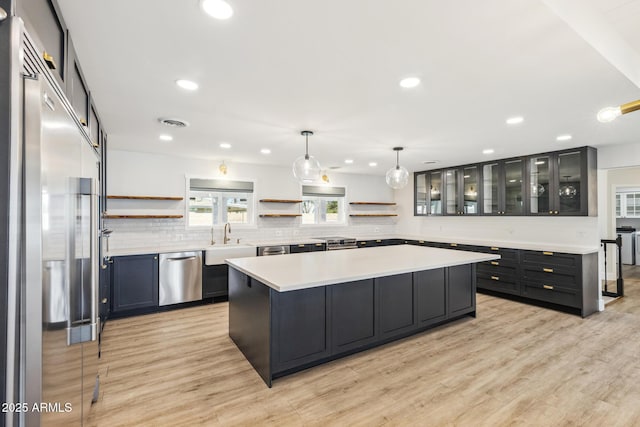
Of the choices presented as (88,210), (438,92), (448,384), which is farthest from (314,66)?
(448,384)

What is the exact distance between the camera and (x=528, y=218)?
5172mm

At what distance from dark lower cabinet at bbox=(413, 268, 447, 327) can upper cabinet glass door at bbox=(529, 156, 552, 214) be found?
2.47 meters

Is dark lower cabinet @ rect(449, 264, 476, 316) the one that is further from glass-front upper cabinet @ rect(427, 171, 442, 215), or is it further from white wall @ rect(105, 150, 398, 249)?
white wall @ rect(105, 150, 398, 249)

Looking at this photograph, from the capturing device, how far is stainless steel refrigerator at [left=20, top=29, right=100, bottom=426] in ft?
2.58

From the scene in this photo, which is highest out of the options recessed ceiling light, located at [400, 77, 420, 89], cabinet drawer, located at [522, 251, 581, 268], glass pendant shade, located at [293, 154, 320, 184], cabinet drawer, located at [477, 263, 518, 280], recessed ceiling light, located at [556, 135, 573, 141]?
recessed ceiling light, located at [400, 77, 420, 89]

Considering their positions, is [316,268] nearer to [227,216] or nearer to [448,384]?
[448,384]

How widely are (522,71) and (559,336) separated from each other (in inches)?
118

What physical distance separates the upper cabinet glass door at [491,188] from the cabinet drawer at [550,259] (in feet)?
3.33

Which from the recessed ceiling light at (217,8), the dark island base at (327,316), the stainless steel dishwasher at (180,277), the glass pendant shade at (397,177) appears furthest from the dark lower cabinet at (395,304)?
the stainless steel dishwasher at (180,277)

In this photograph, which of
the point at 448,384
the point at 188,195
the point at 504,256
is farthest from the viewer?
the point at 188,195

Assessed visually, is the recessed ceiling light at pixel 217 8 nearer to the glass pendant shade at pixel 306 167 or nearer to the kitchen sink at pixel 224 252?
the glass pendant shade at pixel 306 167

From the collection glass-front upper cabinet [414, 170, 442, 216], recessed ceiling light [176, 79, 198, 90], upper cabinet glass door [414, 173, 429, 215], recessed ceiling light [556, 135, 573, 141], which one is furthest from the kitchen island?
upper cabinet glass door [414, 173, 429, 215]

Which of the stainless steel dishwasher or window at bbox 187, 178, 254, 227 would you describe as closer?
the stainless steel dishwasher

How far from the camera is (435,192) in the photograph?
645 centimetres
